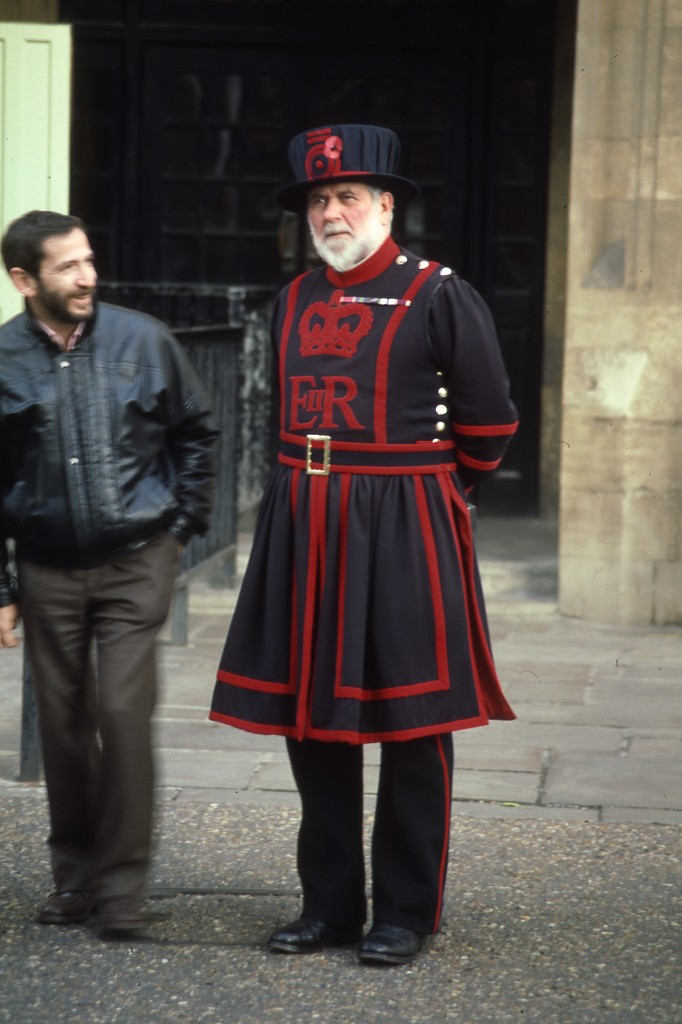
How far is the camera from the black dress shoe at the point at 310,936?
4.12 metres

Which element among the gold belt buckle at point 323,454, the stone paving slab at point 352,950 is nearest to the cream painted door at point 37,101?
the stone paving slab at point 352,950

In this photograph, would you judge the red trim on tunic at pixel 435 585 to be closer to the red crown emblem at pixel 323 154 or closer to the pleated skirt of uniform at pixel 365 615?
the pleated skirt of uniform at pixel 365 615

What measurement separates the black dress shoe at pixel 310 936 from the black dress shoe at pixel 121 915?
312mm

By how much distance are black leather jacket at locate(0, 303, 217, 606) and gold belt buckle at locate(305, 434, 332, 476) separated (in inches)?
14.9

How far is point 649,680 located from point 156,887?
9.46 ft

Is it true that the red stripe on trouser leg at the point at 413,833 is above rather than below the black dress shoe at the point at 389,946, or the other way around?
above

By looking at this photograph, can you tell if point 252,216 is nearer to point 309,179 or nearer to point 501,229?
point 501,229

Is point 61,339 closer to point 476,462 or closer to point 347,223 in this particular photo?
point 347,223

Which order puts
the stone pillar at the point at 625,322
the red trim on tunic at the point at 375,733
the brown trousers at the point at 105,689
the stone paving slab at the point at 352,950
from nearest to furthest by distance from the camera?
the stone paving slab at the point at 352,950 → the red trim on tunic at the point at 375,733 → the brown trousers at the point at 105,689 → the stone pillar at the point at 625,322

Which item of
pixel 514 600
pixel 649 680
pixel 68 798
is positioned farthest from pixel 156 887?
pixel 514 600

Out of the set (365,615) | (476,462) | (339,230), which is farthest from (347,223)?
(365,615)

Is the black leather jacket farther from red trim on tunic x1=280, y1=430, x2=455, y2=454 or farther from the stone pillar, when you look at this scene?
the stone pillar

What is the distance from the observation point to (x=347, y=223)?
13.3 feet

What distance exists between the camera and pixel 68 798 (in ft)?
14.3
